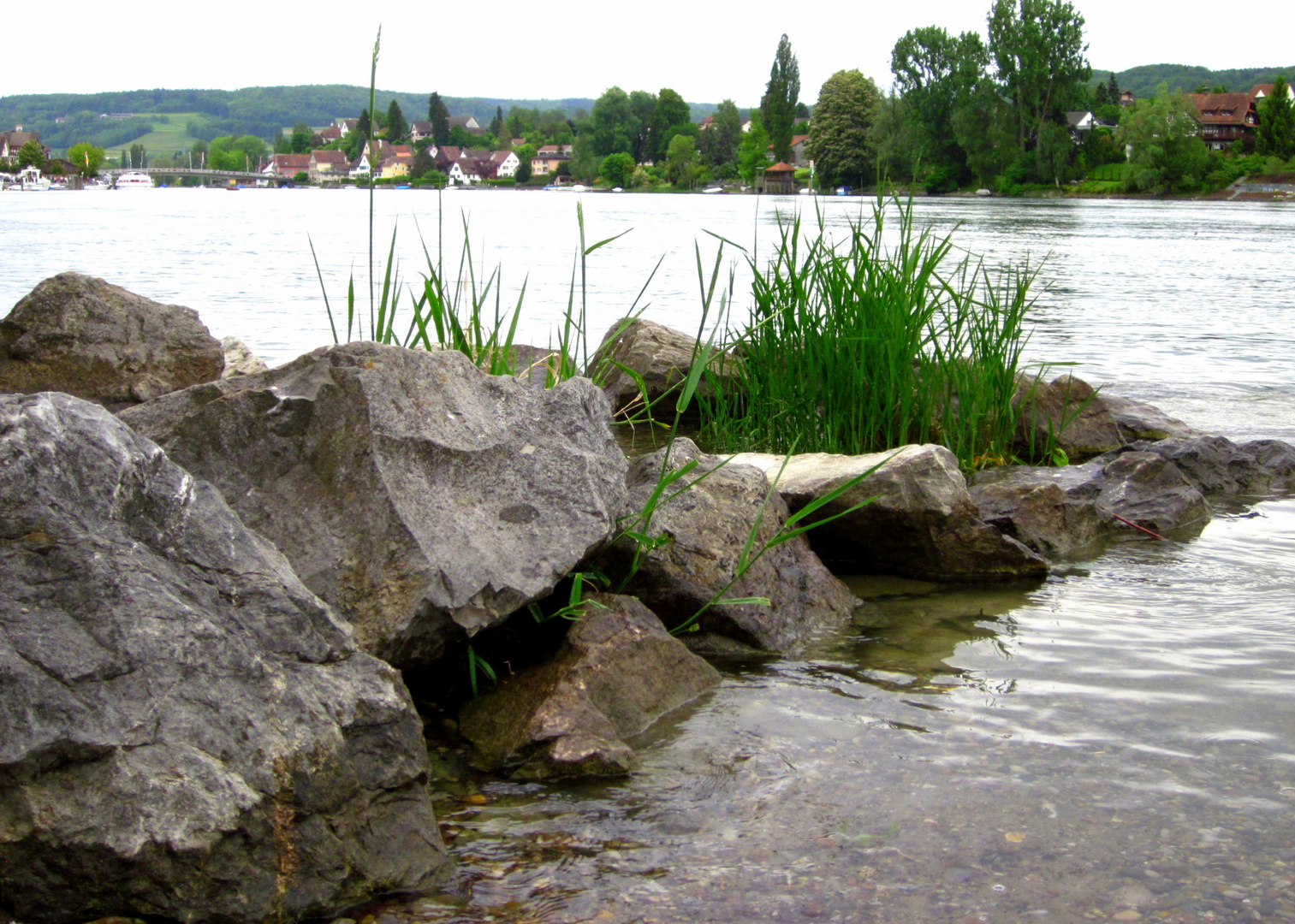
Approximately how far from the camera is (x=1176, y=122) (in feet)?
222

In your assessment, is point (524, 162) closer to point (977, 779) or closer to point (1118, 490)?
point (1118, 490)

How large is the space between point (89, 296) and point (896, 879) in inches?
150

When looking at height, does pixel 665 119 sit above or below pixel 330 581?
above

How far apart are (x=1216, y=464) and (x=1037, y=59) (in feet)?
235

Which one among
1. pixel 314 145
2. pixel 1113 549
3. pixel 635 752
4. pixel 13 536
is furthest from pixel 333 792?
pixel 314 145

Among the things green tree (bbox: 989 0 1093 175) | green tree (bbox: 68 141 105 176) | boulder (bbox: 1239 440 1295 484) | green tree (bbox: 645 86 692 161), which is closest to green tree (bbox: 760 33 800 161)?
green tree (bbox: 989 0 1093 175)

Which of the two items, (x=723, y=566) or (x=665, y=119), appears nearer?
(x=723, y=566)

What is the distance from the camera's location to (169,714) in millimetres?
2051

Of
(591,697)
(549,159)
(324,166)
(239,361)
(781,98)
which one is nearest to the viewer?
(591,697)

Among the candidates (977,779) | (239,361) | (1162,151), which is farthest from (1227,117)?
(977,779)

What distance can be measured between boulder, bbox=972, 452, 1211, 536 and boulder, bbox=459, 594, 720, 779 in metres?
2.29

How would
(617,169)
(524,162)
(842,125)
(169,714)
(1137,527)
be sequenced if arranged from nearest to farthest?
(169,714) → (1137,527) → (842,125) → (617,169) → (524,162)

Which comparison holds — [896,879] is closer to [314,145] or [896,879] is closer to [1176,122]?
[1176,122]

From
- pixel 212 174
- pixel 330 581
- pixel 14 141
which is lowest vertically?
pixel 330 581
